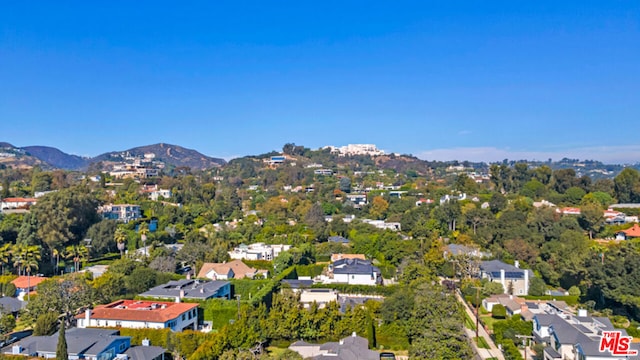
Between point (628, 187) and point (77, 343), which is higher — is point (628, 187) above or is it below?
above

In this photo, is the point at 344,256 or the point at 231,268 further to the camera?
the point at 344,256

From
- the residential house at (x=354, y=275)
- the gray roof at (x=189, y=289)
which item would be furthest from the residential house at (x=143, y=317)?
the residential house at (x=354, y=275)

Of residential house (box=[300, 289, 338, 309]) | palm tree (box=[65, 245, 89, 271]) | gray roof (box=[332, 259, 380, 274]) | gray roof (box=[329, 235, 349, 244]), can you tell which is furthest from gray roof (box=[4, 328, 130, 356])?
gray roof (box=[329, 235, 349, 244])

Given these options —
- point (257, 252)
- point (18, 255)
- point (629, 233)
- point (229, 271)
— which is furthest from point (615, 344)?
point (18, 255)

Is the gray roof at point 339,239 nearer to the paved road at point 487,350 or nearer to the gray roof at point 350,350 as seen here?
the paved road at point 487,350

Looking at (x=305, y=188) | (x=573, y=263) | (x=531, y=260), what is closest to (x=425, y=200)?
(x=305, y=188)

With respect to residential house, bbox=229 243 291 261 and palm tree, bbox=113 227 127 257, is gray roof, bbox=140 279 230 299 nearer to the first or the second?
residential house, bbox=229 243 291 261

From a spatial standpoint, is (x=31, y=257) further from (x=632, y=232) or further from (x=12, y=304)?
(x=632, y=232)
